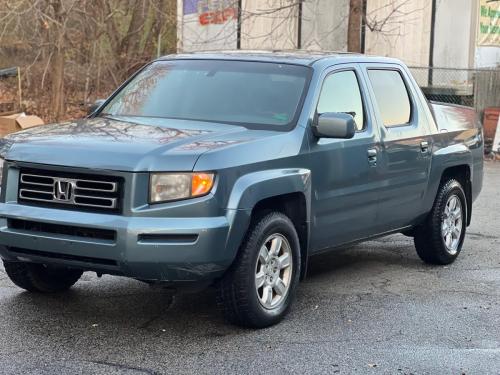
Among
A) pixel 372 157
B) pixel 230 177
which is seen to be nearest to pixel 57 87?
pixel 372 157

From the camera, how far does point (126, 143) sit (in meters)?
5.03

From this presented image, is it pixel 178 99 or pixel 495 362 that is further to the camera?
pixel 178 99

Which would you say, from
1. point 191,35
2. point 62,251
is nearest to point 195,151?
point 62,251

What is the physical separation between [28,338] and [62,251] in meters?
0.64

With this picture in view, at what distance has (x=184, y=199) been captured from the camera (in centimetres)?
486

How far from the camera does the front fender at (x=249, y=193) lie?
4.97 meters

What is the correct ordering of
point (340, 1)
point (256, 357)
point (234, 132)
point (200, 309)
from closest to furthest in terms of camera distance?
1. point (256, 357)
2. point (234, 132)
3. point (200, 309)
4. point (340, 1)

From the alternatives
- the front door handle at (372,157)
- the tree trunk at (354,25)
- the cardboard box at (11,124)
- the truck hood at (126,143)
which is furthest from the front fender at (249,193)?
the tree trunk at (354,25)

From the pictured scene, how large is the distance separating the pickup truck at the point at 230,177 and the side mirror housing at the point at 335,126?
0.01 metres

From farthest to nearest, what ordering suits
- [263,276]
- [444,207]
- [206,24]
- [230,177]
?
[206,24] < [444,207] < [263,276] < [230,177]

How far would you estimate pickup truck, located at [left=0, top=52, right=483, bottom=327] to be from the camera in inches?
190

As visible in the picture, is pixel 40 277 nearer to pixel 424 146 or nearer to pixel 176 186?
pixel 176 186

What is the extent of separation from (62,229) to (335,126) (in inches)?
77.3

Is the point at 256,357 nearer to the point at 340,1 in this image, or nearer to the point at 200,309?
the point at 200,309
